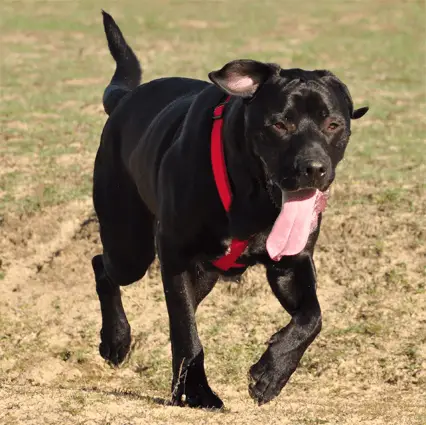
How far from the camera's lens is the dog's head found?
4633 mm

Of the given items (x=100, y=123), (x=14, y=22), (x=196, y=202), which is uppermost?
(x=196, y=202)

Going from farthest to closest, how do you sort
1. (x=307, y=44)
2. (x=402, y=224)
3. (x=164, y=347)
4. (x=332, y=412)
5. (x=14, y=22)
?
(x=14, y=22) < (x=307, y=44) < (x=402, y=224) < (x=164, y=347) < (x=332, y=412)

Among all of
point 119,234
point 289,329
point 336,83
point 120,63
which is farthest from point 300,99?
point 120,63

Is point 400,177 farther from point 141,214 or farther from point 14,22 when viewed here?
point 14,22

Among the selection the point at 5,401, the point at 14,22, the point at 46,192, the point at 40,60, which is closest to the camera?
the point at 5,401

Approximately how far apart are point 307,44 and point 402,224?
26.9 ft

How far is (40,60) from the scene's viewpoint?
14.8 metres

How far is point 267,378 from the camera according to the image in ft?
16.5

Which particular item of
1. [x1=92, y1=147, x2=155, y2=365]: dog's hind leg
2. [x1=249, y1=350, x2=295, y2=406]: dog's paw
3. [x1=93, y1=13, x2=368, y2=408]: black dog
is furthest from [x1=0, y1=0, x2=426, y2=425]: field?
[x1=92, y1=147, x2=155, y2=365]: dog's hind leg

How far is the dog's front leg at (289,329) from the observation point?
5.03 meters

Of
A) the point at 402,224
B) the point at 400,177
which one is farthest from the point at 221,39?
the point at 402,224

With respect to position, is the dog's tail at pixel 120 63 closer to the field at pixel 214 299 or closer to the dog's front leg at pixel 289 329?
the field at pixel 214 299

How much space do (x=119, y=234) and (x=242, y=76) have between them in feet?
5.53

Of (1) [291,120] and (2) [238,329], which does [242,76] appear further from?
(2) [238,329]
